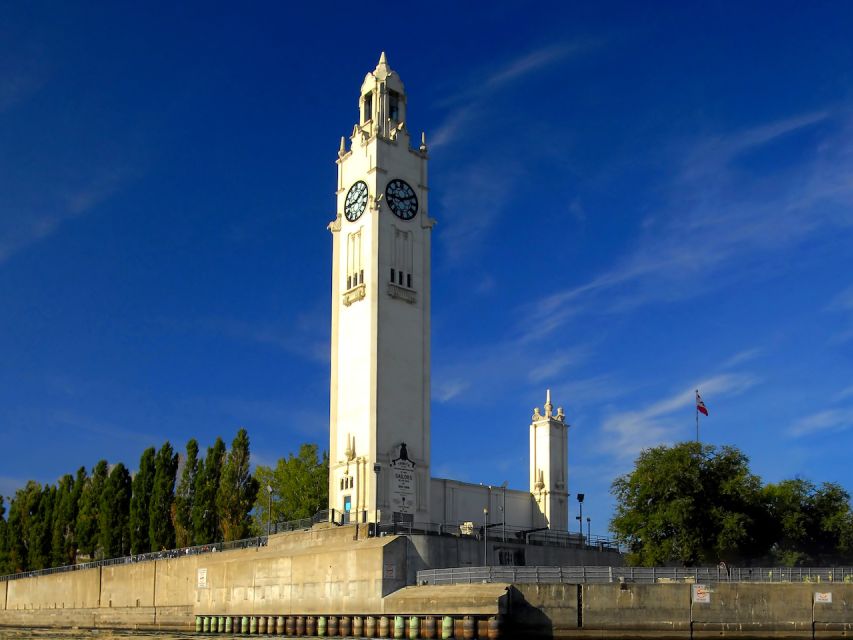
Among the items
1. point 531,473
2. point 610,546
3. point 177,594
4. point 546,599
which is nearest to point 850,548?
point 610,546

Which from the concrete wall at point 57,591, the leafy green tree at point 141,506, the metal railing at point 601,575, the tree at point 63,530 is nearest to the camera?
the metal railing at point 601,575

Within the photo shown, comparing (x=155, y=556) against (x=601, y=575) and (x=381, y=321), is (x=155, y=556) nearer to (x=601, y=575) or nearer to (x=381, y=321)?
(x=381, y=321)

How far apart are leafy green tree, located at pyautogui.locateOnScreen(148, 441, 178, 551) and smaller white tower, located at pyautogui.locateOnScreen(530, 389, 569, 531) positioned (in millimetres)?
29585

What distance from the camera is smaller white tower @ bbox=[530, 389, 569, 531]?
3125 inches

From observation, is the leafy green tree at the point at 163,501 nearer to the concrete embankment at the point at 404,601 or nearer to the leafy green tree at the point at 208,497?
the leafy green tree at the point at 208,497

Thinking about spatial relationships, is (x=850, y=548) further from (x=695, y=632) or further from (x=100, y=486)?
(x=100, y=486)

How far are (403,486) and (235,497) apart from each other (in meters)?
16.6

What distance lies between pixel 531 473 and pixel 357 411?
16.7 m

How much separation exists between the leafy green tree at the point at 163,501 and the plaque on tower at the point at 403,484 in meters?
22.0

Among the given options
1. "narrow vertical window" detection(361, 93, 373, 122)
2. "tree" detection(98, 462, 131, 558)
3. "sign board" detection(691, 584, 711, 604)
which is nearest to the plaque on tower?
"narrow vertical window" detection(361, 93, 373, 122)

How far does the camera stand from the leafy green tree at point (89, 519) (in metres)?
91.1

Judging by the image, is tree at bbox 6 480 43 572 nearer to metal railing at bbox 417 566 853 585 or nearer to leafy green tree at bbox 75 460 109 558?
leafy green tree at bbox 75 460 109 558

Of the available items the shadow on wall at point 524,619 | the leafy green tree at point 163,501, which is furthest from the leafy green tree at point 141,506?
the shadow on wall at point 524,619

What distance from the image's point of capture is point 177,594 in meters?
67.2
